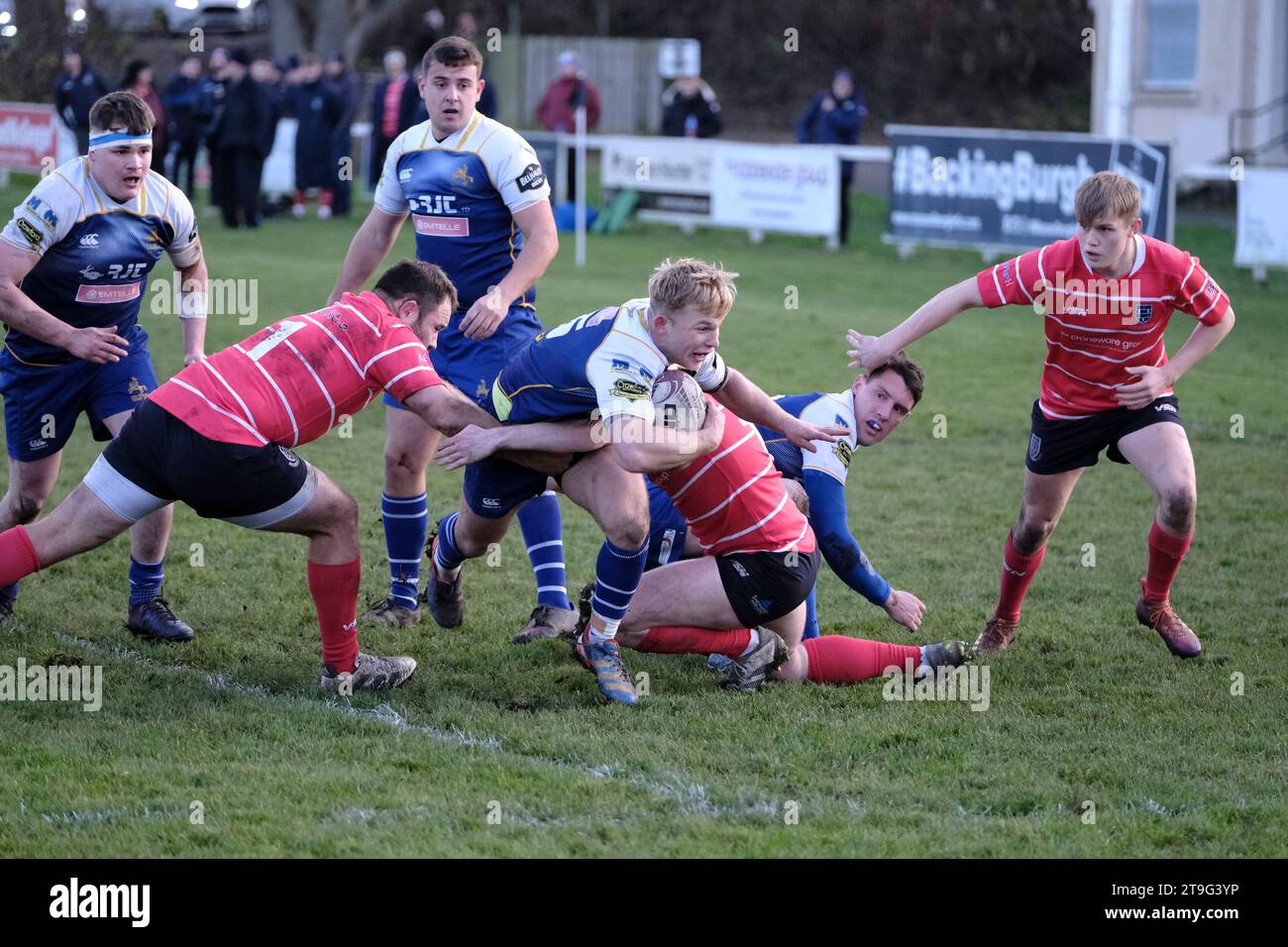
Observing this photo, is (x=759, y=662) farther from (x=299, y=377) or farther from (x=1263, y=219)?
(x=1263, y=219)

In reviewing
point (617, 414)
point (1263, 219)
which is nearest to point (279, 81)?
point (1263, 219)

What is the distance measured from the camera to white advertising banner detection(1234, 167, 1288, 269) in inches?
629

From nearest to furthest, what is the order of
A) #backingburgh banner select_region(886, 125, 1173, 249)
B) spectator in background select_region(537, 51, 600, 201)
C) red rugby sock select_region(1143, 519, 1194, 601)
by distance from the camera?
red rugby sock select_region(1143, 519, 1194, 601), #backingburgh banner select_region(886, 125, 1173, 249), spectator in background select_region(537, 51, 600, 201)

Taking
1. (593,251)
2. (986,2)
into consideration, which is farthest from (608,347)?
(986,2)

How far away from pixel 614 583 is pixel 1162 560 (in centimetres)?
215

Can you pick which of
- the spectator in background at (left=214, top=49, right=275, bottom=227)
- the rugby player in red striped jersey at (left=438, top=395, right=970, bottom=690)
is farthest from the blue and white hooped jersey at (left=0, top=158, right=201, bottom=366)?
the spectator in background at (left=214, top=49, right=275, bottom=227)

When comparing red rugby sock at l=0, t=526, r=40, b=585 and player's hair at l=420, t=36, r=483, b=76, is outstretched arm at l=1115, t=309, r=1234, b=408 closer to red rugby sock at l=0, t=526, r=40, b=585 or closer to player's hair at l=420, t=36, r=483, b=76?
player's hair at l=420, t=36, r=483, b=76

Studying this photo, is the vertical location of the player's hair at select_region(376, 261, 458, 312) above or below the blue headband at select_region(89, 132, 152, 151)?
below

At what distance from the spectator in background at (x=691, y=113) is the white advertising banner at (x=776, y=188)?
2.68 metres

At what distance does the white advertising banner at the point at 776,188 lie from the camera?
19.6 m

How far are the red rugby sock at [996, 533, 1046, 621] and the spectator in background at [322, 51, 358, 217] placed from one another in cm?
1779

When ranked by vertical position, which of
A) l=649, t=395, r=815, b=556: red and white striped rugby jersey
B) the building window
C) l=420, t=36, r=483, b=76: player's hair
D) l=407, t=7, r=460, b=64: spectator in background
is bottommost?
l=649, t=395, r=815, b=556: red and white striped rugby jersey

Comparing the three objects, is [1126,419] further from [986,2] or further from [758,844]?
[986,2]

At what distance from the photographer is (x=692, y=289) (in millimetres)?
5027
